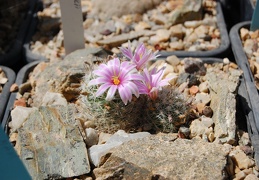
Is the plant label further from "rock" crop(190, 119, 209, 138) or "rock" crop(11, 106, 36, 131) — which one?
"rock" crop(190, 119, 209, 138)

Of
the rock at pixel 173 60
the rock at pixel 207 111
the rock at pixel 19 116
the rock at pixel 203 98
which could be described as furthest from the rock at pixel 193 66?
the rock at pixel 19 116

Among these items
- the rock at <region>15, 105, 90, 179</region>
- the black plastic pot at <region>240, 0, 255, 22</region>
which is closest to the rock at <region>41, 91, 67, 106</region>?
the rock at <region>15, 105, 90, 179</region>

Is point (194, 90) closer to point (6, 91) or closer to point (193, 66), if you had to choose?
point (193, 66)

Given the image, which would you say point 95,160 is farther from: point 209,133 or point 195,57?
point 195,57

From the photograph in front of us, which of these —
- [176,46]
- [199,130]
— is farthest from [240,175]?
[176,46]

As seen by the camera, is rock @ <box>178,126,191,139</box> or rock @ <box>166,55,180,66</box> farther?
rock @ <box>166,55,180,66</box>

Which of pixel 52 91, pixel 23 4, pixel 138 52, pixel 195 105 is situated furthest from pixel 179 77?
pixel 23 4

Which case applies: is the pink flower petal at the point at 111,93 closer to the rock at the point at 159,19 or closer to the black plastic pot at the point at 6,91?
the black plastic pot at the point at 6,91
